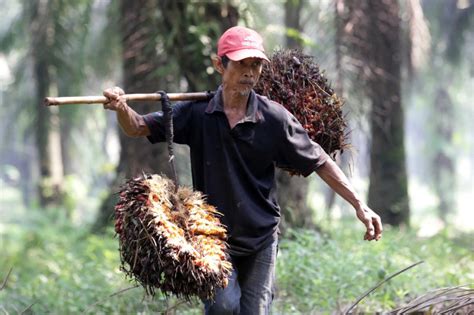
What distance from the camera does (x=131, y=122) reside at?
4.89m

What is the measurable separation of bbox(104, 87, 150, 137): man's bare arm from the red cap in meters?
0.64

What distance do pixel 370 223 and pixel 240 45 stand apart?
130 centimetres

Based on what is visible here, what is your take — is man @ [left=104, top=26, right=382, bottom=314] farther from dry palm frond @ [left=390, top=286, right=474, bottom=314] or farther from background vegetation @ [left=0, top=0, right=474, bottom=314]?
dry palm frond @ [left=390, top=286, right=474, bottom=314]

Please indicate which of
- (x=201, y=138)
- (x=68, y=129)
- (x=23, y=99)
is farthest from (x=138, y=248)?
(x=68, y=129)

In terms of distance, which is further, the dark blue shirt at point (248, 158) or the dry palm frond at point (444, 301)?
the dry palm frond at point (444, 301)

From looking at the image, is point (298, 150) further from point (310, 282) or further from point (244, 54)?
point (310, 282)

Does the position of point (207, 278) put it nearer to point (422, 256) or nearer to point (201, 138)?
point (201, 138)

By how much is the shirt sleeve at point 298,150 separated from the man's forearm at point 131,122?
2.78 feet

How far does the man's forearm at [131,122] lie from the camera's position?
4785 mm

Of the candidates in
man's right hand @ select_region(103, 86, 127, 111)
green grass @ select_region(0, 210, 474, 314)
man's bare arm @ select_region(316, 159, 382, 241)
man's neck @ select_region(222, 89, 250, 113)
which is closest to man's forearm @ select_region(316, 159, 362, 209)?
man's bare arm @ select_region(316, 159, 382, 241)

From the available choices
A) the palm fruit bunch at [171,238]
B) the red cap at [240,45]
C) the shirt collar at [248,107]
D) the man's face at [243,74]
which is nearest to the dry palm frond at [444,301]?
the palm fruit bunch at [171,238]

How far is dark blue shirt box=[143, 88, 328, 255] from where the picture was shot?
4.82 metres

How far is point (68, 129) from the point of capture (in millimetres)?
24609

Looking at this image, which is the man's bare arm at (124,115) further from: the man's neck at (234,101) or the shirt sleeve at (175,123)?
the man's neck at (234,101)
